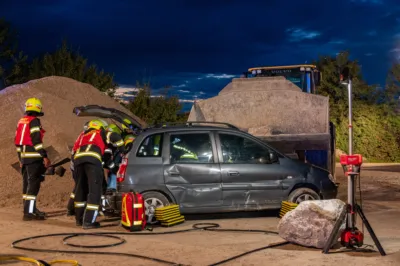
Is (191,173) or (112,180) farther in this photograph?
(112,180)

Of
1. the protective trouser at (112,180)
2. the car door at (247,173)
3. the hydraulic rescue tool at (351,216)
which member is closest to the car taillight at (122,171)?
the protective trouser at (112,180)

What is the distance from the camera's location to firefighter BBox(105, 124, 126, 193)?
1063 centimetres

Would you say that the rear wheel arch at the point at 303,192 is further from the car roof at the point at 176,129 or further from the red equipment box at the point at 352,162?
the red equipment box at the point at 352,162

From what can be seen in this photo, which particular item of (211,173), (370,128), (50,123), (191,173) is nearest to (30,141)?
(191,173)

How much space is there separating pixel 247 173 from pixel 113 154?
2.61m

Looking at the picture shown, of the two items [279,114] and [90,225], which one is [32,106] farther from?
[279,114]

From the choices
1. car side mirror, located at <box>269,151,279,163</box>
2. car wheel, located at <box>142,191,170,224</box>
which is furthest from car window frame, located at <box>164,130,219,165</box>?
car side mirror, located at <box>269,151,279,163</box>

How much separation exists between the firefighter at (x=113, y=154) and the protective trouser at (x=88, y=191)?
0.62 meters

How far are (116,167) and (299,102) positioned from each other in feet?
15.1

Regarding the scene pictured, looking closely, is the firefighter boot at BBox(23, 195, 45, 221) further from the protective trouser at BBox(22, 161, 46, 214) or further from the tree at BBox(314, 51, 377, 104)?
the tree at BBox(314, 51, 377, 104)

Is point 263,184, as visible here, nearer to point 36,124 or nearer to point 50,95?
point 36,124

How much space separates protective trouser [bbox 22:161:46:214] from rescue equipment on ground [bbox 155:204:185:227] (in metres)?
2.63

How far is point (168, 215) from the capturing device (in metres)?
9.81

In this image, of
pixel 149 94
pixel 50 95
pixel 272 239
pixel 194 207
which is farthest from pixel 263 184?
pixel 149 94
